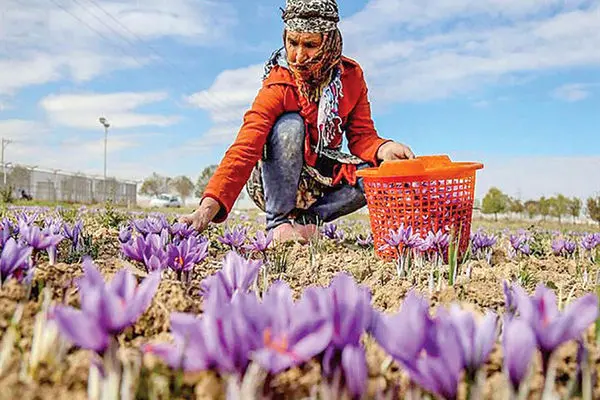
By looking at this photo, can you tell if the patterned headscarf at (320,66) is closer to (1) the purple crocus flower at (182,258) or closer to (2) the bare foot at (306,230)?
(2) the bare foot at (306,230)

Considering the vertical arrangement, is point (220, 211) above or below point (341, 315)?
above

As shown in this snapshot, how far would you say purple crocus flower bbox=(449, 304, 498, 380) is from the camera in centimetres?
89

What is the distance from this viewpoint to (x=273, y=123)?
403 centimetres

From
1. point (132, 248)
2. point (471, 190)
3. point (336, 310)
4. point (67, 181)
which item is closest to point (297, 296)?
point (132, 248)

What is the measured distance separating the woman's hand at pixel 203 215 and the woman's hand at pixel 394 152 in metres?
1.20

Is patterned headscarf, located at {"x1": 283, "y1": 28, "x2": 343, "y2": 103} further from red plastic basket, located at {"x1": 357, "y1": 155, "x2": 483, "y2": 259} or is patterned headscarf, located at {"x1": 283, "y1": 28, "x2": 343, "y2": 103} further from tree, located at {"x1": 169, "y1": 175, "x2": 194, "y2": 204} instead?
tree, located at {"x1": 169, "y1": 175, "x2": 194, "y2": 204}

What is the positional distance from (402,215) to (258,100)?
4.17 feet

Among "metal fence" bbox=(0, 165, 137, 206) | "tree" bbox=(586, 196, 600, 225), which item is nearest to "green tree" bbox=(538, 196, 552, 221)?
"tree" bbox=(586, 196, 600, 225)

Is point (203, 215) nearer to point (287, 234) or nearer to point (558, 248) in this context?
point (287, 234)

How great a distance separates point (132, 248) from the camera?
183cm

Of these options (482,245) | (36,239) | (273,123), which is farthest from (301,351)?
(273,123)

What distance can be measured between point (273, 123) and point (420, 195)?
1202 millimetres

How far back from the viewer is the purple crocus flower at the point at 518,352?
0.87 m

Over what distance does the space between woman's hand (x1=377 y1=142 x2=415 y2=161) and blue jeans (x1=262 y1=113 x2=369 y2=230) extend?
19cm
